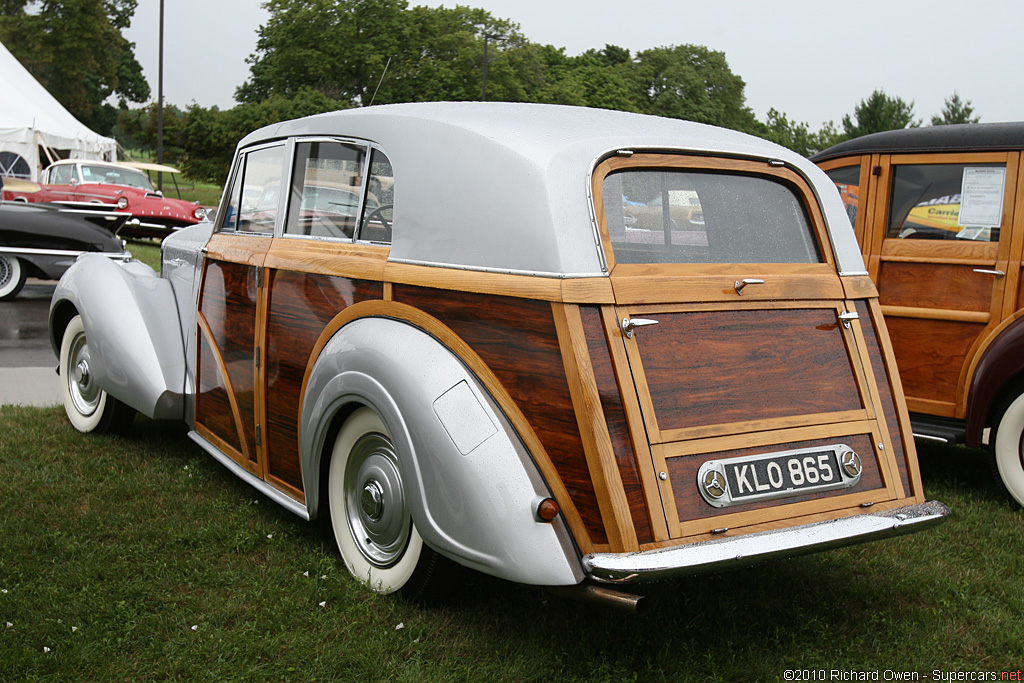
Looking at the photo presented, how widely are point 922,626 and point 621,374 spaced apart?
Answer: 5.36ft

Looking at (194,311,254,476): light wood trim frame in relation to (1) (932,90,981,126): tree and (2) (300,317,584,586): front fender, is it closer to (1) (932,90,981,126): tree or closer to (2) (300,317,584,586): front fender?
(2) (300,317,584,586): front fender

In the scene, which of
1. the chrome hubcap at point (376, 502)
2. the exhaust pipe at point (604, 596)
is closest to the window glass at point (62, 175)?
the chrome hubcap at point (376, 502)

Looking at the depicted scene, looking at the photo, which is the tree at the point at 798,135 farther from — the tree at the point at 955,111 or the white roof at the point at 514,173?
the white roof at the point at 514,173

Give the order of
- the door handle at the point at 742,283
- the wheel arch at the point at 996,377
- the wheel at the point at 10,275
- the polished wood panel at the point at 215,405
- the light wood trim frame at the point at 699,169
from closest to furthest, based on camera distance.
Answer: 1. the light wood trim frame at the point at 699,169
2. the door handle at the point at 742,283
3. the polished wood panel at the point at 215,405
4. the wheel arch at the point at 996,377
5. the wheel at the point at 10,275

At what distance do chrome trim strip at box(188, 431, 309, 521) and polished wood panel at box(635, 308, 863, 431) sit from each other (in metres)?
1.64

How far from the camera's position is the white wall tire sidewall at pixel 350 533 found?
10.1 ft

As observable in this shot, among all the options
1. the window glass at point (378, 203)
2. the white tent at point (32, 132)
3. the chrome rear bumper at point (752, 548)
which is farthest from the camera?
the white tent at point (32, 132)

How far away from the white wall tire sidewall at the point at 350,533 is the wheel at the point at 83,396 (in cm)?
225

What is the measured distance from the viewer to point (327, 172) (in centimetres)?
363

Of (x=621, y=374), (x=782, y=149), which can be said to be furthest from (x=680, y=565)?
(x=782, y=149)

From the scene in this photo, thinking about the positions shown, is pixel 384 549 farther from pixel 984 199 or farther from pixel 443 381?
pixel 984 199

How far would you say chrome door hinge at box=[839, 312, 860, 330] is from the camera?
304cm

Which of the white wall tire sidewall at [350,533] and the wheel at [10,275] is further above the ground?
the wheel at [10,275]

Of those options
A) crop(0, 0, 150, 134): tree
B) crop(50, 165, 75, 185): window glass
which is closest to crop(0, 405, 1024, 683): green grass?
crop(50, 165, 75, 185): window glass
